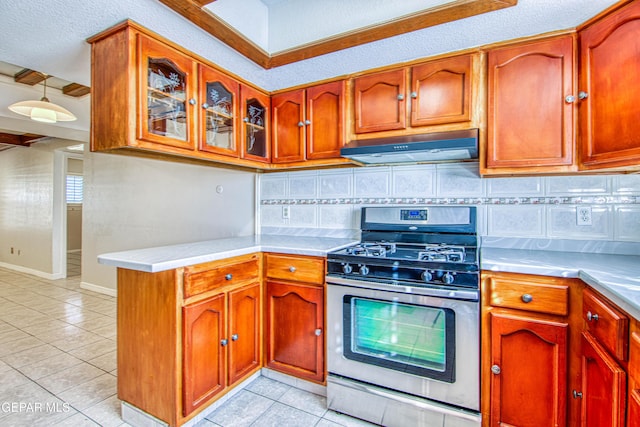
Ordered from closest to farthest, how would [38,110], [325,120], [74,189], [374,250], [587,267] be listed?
[587,267] → [374,250] → [325,120] → [38,110] → [74,189]

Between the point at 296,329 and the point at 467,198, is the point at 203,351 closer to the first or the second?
the point at 296,329

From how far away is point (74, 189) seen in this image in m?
7.63

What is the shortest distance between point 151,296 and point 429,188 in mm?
1847

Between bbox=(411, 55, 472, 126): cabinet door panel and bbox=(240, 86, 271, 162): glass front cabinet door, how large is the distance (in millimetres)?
1138

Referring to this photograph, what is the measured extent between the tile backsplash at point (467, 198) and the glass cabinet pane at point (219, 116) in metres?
0.71

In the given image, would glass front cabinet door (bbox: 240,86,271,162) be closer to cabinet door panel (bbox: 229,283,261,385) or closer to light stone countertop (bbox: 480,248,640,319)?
cabinet door panel (bbox: 229,283,261,385)

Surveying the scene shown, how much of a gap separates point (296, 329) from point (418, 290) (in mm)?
849

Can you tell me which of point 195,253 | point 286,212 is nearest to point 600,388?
point 195,253

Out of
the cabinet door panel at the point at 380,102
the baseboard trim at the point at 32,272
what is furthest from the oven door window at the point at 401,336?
the baseboard trim at the point at 32,272

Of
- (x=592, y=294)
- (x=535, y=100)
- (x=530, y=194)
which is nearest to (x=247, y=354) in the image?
(x=592, y=294)

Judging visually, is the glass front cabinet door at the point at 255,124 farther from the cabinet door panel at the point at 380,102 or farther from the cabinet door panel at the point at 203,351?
the cabinet door panel at the point at 203,351

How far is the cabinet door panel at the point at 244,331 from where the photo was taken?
6.41 ft

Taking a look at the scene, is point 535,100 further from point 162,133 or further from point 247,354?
point 247,354

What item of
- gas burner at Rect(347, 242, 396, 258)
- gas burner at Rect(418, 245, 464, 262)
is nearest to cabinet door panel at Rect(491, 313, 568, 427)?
gas burner at Rect(418, 245, 464, 262)
